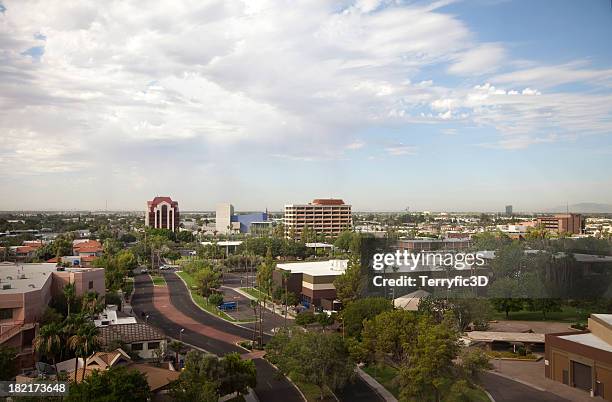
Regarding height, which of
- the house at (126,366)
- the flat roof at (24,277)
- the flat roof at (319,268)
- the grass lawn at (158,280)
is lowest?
the grass lawn at (158,280)

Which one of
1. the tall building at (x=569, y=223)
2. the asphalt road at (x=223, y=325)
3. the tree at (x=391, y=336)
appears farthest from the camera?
the tall building at (x=569, y=223)

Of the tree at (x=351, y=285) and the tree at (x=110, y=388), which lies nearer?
the tree at (x=110, y=388)

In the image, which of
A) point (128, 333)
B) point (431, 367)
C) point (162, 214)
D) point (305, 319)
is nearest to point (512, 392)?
point (431, 367)

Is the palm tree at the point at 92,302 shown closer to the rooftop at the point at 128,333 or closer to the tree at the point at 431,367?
the rooftop at the point at 128,333

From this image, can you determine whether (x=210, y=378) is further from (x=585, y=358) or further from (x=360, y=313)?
(x=585, y=358)

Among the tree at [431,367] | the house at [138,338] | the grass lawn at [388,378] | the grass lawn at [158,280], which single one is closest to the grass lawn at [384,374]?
the grass lawn at [388,378]

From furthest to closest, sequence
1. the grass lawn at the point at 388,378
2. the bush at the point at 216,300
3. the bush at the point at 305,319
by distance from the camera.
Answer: the bush at the point at 216,300 < the bush at the point at 305,319 < the grass lawn at the point at 388,378

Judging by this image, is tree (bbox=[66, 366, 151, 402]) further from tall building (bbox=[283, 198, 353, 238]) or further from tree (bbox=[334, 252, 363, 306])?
tall building (bbox=[283, 198, 353, 238])
